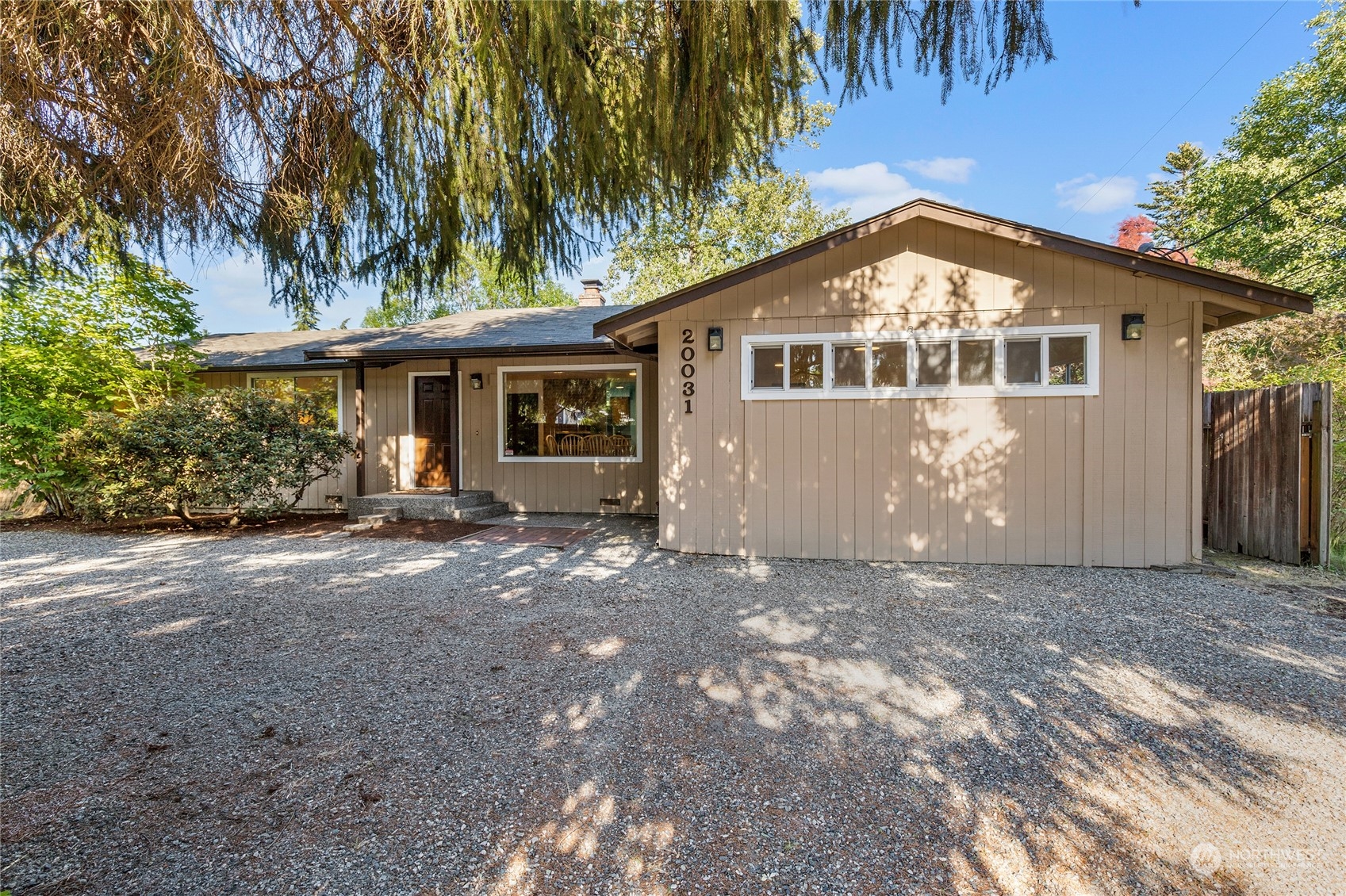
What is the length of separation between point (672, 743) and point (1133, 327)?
5.43m

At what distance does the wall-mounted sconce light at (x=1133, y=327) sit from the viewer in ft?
17.1

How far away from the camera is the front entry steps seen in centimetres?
815

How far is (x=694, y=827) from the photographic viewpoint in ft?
6.16

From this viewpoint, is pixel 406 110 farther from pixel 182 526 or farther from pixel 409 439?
pixel 182 526

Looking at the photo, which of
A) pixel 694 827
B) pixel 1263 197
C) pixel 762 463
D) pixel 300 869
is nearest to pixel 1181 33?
pixel 762 463

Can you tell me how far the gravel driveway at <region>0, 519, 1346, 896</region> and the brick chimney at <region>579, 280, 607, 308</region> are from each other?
327 inches

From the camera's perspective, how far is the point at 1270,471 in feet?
18.2

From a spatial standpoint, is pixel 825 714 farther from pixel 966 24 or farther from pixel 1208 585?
pixel 1208 585

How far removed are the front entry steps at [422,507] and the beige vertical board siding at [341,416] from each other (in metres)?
1.13

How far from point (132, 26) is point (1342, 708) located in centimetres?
596

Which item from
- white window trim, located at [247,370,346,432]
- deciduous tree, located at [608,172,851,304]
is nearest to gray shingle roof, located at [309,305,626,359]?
white window trim, located at [247,370,346,432]

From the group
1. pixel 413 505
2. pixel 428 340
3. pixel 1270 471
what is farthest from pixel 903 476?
pixel 428 340

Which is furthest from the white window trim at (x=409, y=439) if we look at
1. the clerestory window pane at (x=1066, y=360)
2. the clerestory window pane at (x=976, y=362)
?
the clerestory window pane at (x=1066, y=360)

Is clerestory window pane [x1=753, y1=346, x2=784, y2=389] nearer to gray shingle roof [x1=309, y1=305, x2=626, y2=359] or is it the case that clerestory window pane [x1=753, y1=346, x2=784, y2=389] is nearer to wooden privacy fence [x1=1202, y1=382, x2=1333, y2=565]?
gray shingle roof [x1=309, y1=305, x2=626, y2=359]
